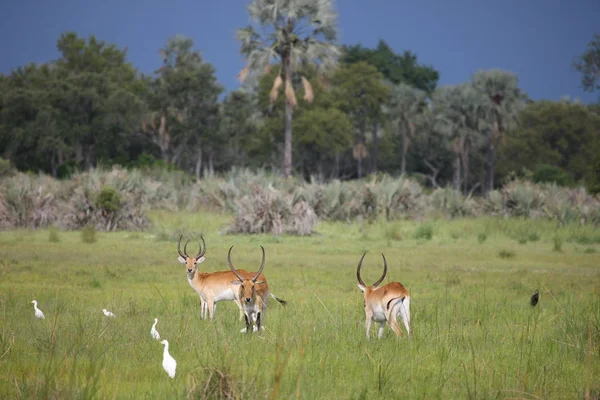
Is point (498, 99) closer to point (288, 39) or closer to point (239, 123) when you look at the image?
point (239, 123)

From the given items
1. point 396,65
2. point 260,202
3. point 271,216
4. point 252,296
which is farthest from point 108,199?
point 396,65

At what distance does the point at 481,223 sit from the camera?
27766 mm

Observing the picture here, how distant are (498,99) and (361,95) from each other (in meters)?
10.9

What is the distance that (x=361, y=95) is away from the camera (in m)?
65.2

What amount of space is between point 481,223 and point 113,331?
21.1 meters

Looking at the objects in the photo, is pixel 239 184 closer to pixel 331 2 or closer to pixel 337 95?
pixel 331 2

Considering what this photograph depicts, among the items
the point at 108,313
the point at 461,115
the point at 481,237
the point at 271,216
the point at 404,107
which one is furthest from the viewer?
the point at 404,107

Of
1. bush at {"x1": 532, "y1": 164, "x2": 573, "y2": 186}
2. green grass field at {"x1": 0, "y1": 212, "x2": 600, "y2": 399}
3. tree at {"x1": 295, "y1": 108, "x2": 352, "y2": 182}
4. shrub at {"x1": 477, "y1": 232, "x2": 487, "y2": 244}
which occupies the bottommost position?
green grass field at {"x1": 0, "y1": 212, "x2": 600, "y2": 399}

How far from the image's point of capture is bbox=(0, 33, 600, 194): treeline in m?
59.1

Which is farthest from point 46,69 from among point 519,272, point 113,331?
point 113,331

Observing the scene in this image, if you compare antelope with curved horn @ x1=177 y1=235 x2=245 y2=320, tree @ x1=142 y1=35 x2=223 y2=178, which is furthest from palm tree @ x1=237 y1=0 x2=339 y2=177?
antelope with curved horn @ x1=177 y1=235 x2=245 y2=320

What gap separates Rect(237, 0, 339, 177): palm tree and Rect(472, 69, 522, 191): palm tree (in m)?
23.3

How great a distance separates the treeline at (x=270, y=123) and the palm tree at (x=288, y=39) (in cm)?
1385

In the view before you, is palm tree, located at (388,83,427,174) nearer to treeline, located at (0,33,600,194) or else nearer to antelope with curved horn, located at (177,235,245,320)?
treeline, located at (0,33,600,194)
